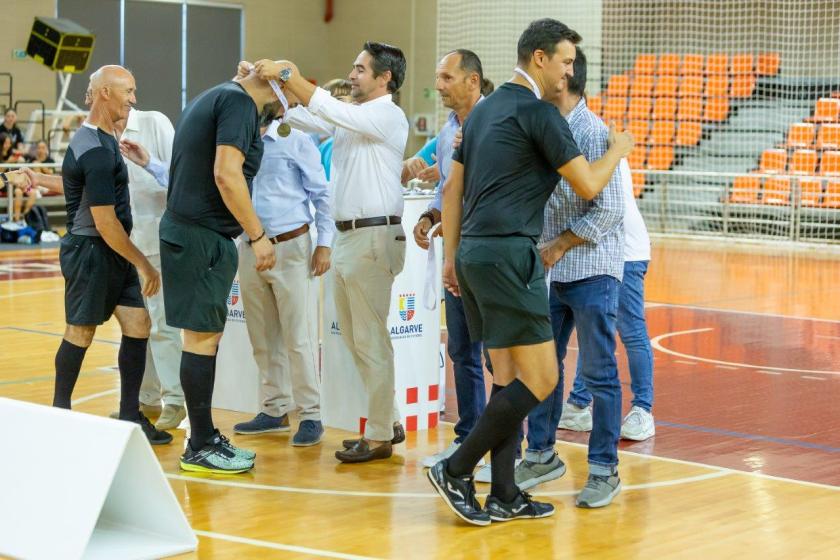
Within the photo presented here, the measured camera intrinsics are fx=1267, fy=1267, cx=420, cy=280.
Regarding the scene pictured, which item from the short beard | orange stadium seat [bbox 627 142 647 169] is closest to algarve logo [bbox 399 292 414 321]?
the short beard

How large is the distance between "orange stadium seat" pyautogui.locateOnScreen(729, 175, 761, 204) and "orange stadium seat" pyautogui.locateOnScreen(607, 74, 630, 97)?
2.97 m

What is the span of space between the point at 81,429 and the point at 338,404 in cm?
257

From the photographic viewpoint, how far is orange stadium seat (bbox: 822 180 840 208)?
17.4 meters

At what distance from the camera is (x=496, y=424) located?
15.6 feet

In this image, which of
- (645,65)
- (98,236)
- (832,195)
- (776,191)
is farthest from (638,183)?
(98,236)

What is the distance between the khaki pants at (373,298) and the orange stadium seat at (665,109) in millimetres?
15630

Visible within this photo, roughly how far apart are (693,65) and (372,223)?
52.9 feet

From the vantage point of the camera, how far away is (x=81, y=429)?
14.0 feet

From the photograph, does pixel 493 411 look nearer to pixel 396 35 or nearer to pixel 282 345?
pixel 282 345

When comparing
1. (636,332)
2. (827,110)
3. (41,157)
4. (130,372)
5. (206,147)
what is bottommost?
(130,372)

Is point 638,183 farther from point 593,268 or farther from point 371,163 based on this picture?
point 593,268

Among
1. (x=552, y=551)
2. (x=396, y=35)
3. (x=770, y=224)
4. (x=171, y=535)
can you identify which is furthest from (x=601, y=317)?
(x=396, y=35)

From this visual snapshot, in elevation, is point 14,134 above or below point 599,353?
above

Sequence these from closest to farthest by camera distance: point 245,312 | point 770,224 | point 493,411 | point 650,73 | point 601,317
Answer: point 493,411 → point 601,317 → point 245,312 → point 770,224 → point 650,73
